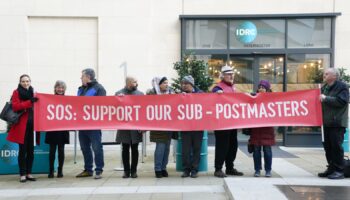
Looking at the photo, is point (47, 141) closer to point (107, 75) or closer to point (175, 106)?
point (175, 106)

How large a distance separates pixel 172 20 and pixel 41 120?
7.70 metres

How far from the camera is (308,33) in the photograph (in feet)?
49.5

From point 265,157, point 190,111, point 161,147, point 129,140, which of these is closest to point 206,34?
point 190,111

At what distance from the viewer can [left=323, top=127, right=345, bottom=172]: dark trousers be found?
26.6 feet

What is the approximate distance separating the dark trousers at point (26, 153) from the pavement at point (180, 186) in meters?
0.27

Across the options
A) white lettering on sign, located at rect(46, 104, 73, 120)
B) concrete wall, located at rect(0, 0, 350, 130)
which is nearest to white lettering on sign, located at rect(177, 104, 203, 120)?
white lettering on sign, located at rect(46, 104, 73, 120)

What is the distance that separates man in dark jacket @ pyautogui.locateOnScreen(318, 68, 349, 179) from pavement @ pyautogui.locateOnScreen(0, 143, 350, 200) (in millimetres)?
322

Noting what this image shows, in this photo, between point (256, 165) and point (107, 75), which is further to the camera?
point (107, 75)

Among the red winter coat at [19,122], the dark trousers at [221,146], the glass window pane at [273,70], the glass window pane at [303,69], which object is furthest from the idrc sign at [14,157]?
the glass window pane at [303,69]

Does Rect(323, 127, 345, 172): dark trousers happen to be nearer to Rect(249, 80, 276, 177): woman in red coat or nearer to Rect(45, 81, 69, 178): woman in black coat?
Rect(249, 80, 276, 177): woman in red coat

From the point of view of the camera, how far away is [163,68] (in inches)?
599

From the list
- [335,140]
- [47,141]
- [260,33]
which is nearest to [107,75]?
[260,33]

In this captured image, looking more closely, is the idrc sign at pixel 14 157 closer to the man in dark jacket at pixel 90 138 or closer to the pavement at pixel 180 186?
the pavement at pixel 180 186

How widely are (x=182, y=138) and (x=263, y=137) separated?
146 centimetres
